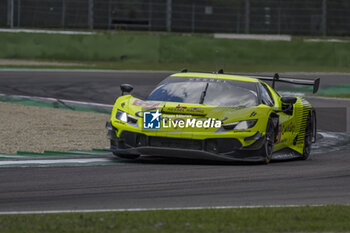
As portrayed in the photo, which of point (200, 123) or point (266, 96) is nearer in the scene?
point (200, 123)

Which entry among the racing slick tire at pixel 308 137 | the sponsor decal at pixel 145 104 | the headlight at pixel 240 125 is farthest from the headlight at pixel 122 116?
the racing slick tire at pixel 308 137

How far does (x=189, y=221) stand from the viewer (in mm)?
6469

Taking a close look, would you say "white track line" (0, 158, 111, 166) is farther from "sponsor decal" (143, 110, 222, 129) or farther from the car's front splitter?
"sponsor decal" (143, 110, 222, 129)

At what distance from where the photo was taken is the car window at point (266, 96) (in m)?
11.6

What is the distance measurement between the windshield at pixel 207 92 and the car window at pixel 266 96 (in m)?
0.15

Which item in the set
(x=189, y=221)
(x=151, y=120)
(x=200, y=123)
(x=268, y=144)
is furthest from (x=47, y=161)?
(x=189, y=221)

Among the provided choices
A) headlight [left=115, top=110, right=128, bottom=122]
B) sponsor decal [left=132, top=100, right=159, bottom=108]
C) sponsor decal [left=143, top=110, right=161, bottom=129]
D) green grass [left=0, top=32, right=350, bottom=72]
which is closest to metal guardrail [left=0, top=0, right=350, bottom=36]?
green grass [left=0, top=32, right=350, bottom=72]

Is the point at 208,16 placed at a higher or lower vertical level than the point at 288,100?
higher

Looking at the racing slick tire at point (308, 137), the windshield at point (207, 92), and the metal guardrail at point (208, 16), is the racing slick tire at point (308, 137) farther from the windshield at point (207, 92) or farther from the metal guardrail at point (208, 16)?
the metal guardrail at point (208, 16)

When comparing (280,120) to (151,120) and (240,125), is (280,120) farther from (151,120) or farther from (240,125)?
(151,120)

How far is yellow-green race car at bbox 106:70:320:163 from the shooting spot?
1041 centimetres

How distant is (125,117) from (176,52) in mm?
21613

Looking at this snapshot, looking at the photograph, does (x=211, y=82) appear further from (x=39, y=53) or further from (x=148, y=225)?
(x=39, y=53)

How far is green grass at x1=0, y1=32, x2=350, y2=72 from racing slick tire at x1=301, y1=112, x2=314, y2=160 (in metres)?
18.5
